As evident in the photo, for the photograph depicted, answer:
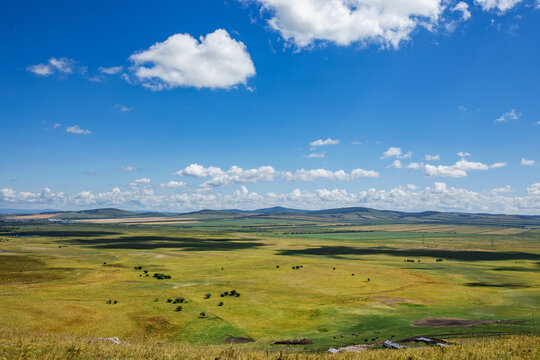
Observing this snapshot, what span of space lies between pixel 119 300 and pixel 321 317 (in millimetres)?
35943

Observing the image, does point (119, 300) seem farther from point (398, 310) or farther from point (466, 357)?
point (466, 357)

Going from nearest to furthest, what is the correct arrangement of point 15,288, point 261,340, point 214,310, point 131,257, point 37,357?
1. point 37,357
2. point 261,340
3. point 214,310
4. point 15,288
5. point 131,257

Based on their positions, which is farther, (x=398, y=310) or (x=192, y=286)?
(x=192, y=286)

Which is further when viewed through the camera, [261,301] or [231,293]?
[231,293]

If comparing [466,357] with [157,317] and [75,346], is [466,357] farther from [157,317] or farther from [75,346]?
[157,317]

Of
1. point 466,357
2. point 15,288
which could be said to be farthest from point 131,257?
point 466,357

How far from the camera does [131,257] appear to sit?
135250 millimetres

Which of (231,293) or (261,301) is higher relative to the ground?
(231,293)

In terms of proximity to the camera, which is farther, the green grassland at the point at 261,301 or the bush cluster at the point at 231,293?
the bush cluster at the point at 231,293

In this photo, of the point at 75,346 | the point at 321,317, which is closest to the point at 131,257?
the point at 321,317

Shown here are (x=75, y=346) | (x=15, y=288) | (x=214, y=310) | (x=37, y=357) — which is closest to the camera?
(x=37, y=357)

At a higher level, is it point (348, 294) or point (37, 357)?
point (37, 357)

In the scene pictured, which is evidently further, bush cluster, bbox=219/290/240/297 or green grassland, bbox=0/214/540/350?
bush cluster, bbox=219/290/240/297

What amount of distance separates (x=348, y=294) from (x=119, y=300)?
45.7 meters
